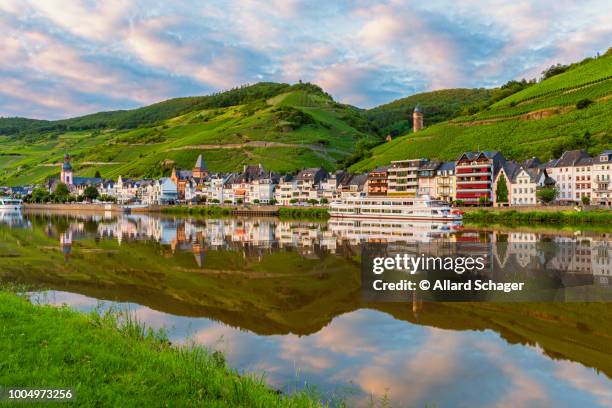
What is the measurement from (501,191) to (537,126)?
33321 millimetres

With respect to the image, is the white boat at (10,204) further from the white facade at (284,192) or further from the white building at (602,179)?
the white building at (602,179)

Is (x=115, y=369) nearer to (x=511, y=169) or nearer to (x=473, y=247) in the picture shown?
(x=473, y=247)

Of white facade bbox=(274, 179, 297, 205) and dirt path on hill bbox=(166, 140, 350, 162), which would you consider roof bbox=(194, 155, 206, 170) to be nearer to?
dirt path on hill bbox=(166, 140, 350, 162)

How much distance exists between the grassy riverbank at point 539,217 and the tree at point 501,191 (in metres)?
9.55

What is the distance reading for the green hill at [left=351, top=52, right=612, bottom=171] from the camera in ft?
314

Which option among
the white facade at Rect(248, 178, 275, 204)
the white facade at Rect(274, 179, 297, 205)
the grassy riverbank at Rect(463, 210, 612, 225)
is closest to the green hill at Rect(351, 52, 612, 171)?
the white facade at Rect(274, 179, 297, 205)

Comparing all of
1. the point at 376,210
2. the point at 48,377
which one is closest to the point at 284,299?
the point at 48,377

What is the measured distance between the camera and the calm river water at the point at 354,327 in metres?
11.6

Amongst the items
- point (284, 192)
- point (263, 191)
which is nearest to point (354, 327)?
point (284, 192)

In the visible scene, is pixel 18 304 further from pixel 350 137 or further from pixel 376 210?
pixel 350 137

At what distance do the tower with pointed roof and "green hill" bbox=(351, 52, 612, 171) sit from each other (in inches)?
2025

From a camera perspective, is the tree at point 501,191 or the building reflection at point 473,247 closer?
the building reflection at point 473,247

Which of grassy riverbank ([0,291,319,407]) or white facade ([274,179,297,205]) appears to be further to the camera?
white facade ([274,179,297,205])

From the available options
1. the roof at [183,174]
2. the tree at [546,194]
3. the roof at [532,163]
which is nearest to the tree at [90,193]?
the roof at [183,174]
